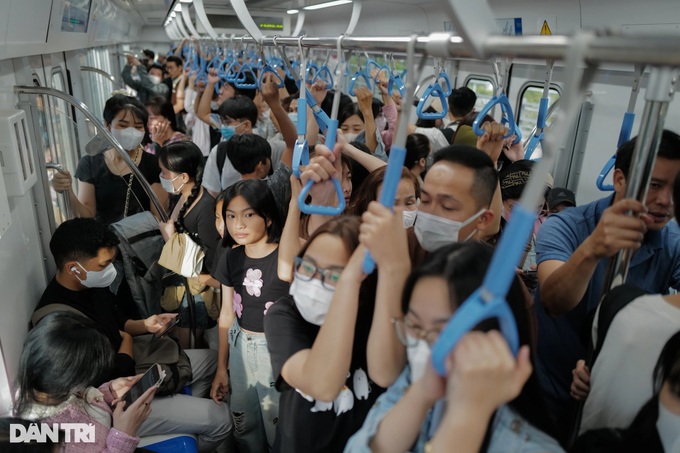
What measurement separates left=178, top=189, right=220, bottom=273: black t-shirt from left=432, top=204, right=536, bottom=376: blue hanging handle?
7.98ft

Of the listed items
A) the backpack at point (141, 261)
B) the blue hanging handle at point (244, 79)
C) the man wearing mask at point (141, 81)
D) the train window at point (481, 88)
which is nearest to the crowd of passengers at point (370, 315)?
the backpack at point (141, 261)

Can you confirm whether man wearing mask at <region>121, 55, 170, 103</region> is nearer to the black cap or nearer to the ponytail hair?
the ponytail hair

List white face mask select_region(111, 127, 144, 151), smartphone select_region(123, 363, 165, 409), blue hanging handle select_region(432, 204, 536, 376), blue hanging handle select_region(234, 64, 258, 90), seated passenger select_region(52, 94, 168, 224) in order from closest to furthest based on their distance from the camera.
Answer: blue hanging handle select_region(432, 204, 536, 376), smartphone select_region(123, 363, 165, 409), seated passenger select_region(52, 94, 168, 224), white face mask select_region(111, 127, 144, 151), blue hanging handle select_region(234, 64, 258, 90)

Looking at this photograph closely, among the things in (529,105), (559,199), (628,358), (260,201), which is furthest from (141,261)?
(529,105)

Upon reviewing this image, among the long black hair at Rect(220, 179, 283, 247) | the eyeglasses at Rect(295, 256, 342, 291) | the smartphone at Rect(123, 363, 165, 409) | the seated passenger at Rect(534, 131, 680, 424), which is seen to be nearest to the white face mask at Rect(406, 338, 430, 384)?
the eyeglasses at Rect(295, 256, 342, 291)

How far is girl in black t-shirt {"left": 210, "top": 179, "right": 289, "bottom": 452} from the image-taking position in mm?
2250

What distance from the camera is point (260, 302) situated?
7.32ft

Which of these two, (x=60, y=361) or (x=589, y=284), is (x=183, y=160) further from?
(x=589, y=284)

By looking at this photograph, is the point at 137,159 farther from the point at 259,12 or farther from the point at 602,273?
the point at 259,12

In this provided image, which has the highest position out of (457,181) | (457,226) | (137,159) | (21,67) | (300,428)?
(21,67)

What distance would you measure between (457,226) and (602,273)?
0.60 meters

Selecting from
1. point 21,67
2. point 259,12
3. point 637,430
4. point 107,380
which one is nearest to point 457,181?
point 637,430

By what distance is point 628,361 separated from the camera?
40.0 inches

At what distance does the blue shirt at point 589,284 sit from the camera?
165 centimetres
